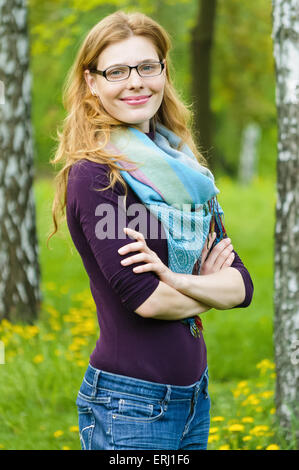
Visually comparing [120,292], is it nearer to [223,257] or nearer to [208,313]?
[223,257]

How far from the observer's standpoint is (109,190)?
198 centimetres

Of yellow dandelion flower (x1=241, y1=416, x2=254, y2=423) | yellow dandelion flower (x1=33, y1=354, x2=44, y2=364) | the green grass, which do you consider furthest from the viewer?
yellow dandelion flower (x1=33, y1=354, x2=44, y2=364)

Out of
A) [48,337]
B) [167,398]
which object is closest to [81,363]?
[48,337]

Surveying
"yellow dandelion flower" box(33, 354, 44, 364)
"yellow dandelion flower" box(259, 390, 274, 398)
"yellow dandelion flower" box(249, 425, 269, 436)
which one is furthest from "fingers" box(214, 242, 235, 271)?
"yellow dandelion flower" box(33, 354, 44, 364)

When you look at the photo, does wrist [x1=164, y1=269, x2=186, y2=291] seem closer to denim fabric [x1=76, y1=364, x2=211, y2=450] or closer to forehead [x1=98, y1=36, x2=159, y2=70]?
denim fabric [x1=76, y1=364, x2=211, y2=450]

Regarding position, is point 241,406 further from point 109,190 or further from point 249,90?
point 249,90

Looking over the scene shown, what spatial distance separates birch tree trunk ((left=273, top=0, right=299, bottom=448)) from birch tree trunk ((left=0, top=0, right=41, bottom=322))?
2.83 m

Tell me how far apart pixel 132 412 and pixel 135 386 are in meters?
0.08

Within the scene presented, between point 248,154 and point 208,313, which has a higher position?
point 248,154

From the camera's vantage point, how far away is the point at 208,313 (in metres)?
6.25

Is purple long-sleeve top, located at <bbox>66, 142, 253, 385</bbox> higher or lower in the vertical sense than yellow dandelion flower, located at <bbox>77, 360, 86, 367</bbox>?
higher

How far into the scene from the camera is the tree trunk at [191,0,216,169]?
9914 millimetres

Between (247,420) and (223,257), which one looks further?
(247,420)

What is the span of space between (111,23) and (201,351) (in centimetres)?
111
